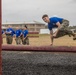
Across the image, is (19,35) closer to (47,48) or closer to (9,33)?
(9,33)

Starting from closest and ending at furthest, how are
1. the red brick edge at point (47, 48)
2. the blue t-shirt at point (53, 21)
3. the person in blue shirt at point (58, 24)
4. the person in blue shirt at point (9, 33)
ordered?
the red brick edge at point (47, 48)
the person in blue shirt at point (58, 24)
the blue t-shirt at point (53, 21)
the person in blue shirt at point (9, 33)

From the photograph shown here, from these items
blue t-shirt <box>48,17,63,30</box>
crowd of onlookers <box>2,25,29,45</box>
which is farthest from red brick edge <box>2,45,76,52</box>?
crowd of onlookers <box>2,25,29,45</box>

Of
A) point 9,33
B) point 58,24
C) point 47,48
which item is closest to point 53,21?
point 58,24

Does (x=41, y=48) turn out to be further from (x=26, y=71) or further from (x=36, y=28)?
(x=36, y=28)

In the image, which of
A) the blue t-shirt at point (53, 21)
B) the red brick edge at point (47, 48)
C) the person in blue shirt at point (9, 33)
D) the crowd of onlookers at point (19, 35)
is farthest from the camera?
the person in blue shirt at point (9, 33)

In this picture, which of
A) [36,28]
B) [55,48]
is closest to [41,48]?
[55,48]

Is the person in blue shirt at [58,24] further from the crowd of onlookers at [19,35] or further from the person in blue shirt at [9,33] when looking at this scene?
the person in blue shirt at [9,33]

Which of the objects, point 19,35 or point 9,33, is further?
point 19,35

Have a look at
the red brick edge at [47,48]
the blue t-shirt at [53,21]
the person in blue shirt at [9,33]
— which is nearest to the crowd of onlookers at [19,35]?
the person in blue shirt at [9,33]

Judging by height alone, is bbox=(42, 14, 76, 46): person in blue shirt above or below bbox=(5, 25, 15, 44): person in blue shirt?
above

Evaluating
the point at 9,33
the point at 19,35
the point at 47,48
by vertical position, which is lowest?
the point at 19,35

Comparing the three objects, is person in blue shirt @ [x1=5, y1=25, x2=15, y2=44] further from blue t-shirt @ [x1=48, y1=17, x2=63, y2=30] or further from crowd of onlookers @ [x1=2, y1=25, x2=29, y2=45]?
blue t-shirt @ [x1=48, y1=17, x2=63, y2=30]

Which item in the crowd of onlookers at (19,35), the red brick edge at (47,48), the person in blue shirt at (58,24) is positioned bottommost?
the crowd of onlookers at (19,35)

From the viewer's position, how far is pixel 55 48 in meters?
6.53
